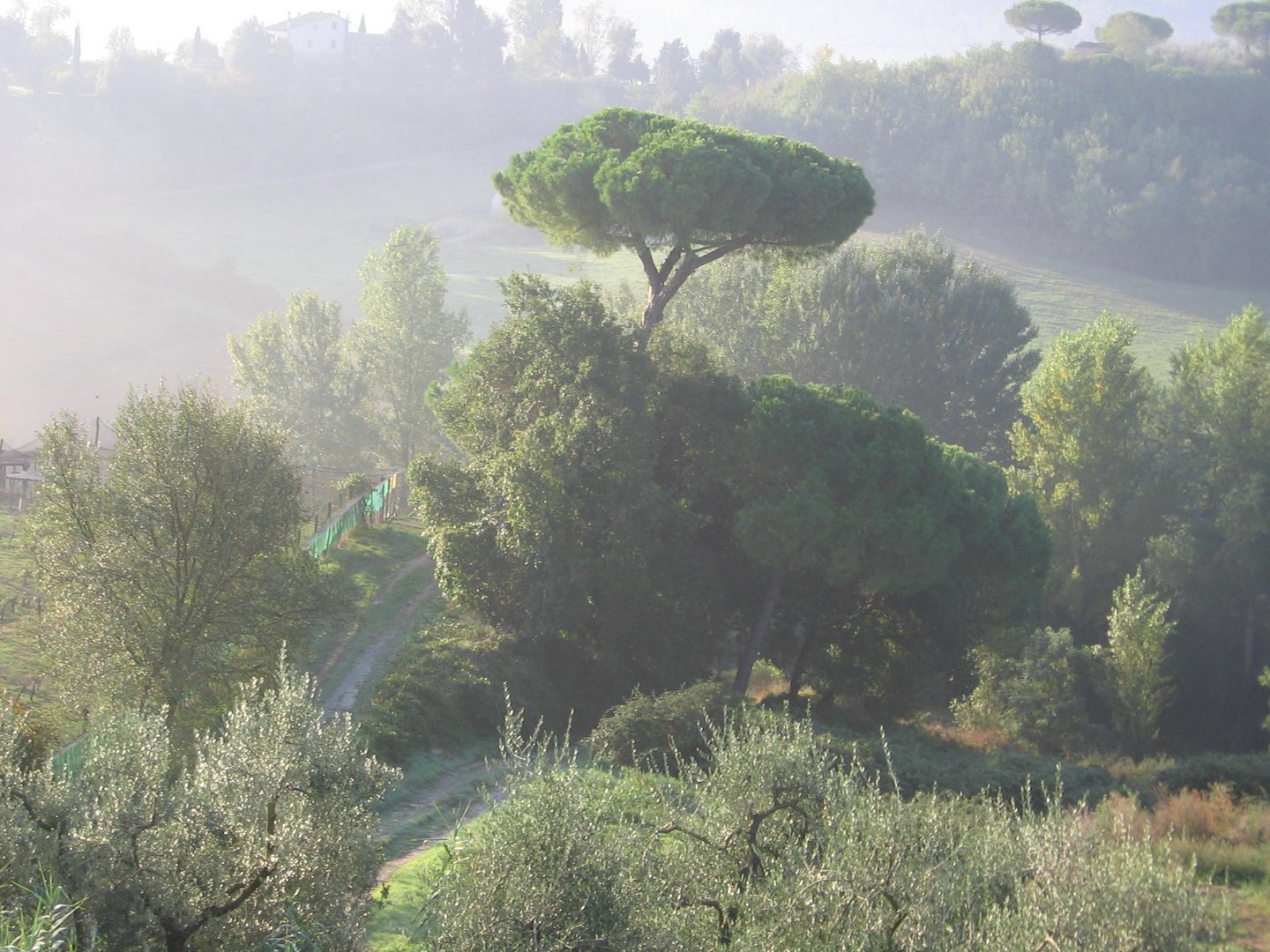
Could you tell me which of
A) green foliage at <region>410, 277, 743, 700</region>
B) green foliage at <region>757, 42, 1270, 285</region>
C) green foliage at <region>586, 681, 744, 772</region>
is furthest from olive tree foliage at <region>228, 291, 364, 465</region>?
green foliage at <region>757, 42, 1270, 285</region>

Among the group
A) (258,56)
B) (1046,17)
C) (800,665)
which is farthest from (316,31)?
(800,665)

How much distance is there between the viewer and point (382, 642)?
21.8 metres

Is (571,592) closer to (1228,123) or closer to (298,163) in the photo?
(1228,123)

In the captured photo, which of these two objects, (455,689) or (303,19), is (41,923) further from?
(303,19)

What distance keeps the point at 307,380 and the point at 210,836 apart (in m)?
42.8

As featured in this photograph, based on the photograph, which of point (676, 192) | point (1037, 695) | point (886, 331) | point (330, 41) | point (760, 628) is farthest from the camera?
point (330, 41)

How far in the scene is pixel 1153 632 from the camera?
24.9 metres

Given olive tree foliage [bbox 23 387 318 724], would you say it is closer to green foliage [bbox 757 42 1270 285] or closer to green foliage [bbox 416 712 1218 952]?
green foliage [bbox 416 712 1218 952]

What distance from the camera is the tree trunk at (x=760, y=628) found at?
2305 centimetres

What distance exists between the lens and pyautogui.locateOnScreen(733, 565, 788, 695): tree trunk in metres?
23.0

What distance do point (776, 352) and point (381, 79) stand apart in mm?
87174

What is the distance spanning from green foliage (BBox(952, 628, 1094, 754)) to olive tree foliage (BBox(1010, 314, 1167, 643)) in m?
8.99

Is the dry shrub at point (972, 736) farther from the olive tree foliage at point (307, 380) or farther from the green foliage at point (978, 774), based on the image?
the olive tree foliage at point (307, 380)

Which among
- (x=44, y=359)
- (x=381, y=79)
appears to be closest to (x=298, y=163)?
(x=381, y=79)
